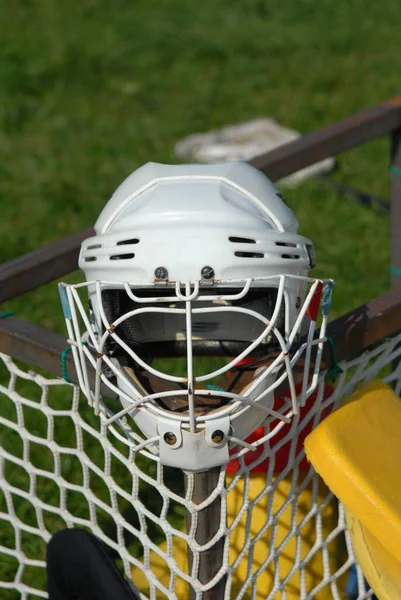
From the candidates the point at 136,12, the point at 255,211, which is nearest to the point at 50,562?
the point at 255,211

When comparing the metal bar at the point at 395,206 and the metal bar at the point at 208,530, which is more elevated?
the metal bar at the point at 395,206

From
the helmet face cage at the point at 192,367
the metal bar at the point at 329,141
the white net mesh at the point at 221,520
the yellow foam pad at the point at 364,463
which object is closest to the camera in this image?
the helmet face cage at the point at 192,367

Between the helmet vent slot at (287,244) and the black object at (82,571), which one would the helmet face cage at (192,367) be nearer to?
the helmet vent slot at (287,244)

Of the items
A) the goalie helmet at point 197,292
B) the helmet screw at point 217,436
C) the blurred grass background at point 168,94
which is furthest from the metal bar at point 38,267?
the blurred grass background at point 168,94

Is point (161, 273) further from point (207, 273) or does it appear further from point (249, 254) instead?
point (249, 254)

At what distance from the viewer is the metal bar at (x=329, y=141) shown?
3.57 m

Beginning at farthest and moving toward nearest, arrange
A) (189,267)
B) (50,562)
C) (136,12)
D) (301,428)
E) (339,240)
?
(136,12) → (339,240) → (50,562) → (301,428) → (189,267)

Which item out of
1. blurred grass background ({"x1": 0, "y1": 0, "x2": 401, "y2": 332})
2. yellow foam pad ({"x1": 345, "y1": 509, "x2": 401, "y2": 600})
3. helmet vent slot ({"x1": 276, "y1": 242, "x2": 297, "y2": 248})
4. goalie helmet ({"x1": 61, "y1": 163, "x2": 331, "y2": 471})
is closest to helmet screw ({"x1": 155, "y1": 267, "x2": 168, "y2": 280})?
goalie helmet ({"x1": 61, "y1": 163, "x2": 331, "y2": 471})

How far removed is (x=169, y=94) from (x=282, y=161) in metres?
4.15

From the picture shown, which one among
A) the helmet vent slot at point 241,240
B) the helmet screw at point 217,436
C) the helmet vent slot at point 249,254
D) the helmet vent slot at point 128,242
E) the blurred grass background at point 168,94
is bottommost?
the helmet screw at point 217,436

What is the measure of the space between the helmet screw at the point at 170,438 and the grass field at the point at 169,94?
2677 millimetres

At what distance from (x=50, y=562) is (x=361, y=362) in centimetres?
109

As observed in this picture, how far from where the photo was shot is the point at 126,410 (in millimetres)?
2221

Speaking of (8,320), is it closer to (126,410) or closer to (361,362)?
(126,410)
